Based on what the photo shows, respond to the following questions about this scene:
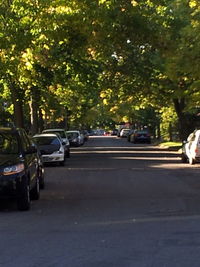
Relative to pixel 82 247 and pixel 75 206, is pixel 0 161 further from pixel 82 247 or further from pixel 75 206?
pixel 82 247

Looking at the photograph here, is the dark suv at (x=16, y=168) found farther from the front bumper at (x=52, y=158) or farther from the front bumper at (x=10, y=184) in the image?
the front bumper at (x=52, y=158)

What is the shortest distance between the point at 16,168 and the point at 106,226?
2721mm

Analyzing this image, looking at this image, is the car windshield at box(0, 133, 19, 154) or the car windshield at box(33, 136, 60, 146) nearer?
the car windshield at box(0, 133, 19, 154)

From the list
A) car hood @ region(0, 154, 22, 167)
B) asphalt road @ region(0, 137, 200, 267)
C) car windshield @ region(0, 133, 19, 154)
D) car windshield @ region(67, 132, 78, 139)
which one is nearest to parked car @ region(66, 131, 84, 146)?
car windshield @ region(67, 132, 78, 139)

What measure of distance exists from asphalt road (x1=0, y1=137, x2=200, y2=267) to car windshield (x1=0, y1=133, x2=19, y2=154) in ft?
4.00

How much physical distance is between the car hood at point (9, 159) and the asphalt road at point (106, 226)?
39.6 inches

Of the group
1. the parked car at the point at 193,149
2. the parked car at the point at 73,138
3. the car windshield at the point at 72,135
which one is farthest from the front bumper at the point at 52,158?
the car windshield at the point at 72,135

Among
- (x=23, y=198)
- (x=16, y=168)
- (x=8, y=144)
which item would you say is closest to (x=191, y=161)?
(x=8, y=144)

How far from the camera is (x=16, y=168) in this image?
11.7 meters

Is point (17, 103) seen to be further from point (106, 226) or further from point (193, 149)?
point (106, 226)

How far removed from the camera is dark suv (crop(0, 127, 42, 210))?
1164cm

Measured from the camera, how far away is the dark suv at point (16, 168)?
→ 1164 centimetres

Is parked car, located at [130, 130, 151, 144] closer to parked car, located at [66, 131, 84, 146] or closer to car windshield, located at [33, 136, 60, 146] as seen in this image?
parked car, located at [66, 131, 84, 146]

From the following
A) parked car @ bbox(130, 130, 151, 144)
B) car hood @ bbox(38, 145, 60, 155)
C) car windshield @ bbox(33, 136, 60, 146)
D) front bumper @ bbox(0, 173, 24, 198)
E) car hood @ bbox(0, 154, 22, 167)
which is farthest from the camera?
parked car @ bbox(130, 130, 151, 144)
